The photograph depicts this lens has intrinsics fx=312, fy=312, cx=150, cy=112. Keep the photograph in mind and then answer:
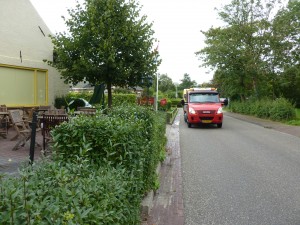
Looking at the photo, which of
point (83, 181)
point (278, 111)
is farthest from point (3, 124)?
point (278, 111)

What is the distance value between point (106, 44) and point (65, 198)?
1113cm

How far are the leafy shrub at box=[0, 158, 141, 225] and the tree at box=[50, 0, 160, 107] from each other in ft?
33.6

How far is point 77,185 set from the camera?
91.0 inches

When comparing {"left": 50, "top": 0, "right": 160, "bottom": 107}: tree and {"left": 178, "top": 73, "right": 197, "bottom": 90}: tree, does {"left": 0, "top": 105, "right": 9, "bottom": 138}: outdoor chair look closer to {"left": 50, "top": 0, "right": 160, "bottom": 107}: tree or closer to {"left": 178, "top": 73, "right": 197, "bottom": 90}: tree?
{"left": 50, "top": 0, "right": 160, "bottom": 107}: tree

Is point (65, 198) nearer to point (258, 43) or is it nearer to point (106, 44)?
point (106, 44)

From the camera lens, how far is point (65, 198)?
204 centimetres

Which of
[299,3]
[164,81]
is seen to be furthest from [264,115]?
[164,81]

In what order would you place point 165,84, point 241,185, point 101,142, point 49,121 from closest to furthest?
point 101,142 < point 241,185 < point 49,121 < point 165,84

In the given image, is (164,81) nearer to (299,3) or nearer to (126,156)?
(299,3)

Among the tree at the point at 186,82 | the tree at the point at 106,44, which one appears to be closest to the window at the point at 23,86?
the tree at the point at 106,44

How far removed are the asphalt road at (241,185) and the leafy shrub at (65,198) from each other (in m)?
2.01

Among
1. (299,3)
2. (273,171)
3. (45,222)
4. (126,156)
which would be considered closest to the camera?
(45,222)

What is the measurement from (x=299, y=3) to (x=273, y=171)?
2844 centimetres

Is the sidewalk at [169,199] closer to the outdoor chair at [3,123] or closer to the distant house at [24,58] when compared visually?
the outdoor chair at [3,123]
